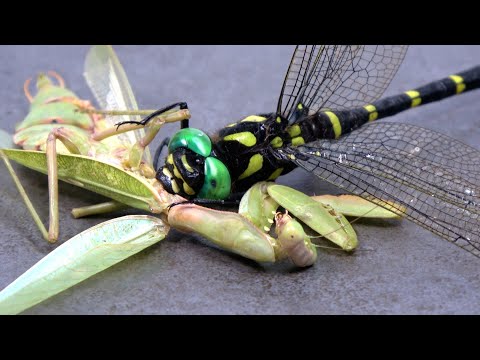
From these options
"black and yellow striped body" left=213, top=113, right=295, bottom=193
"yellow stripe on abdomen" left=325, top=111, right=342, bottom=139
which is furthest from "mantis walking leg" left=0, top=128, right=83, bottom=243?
"yellow stripe on abdomen" left=325, top=111, right=342, bottom=139

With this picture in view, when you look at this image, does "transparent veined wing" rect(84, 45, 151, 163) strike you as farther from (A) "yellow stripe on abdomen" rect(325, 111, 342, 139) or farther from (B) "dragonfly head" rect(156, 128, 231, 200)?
(A) "yellow stripe on abdomen" rect(325, 111, 342, 139)

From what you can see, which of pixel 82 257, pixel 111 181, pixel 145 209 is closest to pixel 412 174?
pixel 145 209

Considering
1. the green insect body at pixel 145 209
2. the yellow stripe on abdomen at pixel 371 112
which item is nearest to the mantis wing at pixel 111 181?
the green insect body at pixel 145 209

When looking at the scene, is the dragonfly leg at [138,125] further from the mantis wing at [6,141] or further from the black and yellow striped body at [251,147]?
the mantis wing at [6,141]

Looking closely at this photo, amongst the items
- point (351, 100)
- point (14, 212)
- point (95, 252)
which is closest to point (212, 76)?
point (351, 100)

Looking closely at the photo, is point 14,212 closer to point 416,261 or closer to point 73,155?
point 73,155

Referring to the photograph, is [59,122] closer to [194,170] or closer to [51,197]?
[51,197]
